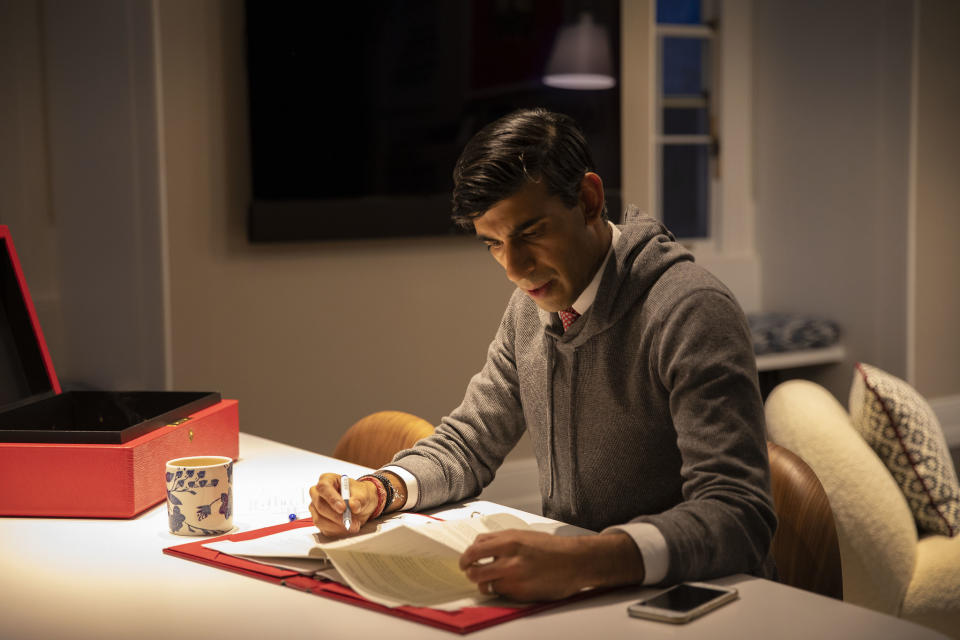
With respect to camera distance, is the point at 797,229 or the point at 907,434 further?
the point at 797,229

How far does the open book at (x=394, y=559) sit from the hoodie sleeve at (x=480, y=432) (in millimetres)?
243

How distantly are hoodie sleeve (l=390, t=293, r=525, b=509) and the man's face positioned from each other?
23cm

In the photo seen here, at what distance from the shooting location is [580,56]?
3510 millimetres

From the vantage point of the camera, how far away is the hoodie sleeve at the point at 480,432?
5.22 feet

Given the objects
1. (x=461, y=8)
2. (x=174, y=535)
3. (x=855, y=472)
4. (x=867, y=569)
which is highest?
(x=461, y=8)

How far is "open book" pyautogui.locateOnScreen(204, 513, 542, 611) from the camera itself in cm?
112

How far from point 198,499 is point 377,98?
197 centimetres

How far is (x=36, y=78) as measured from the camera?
114 inches

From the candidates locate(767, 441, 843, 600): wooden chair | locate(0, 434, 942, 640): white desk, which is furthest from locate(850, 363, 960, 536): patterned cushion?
locate(0, 434, 942, 640): white desk

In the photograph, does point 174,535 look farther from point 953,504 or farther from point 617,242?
point 953,504

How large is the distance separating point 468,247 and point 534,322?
176 cm

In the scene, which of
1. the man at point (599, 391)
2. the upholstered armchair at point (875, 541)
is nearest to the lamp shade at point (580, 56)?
the upholstered armchair at point (875, 541)

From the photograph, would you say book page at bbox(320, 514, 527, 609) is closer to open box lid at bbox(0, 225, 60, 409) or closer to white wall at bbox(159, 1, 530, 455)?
open box lid at bbox(0, 225, 60, 409)

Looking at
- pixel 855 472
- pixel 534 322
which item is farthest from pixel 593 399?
pixel 855 472
